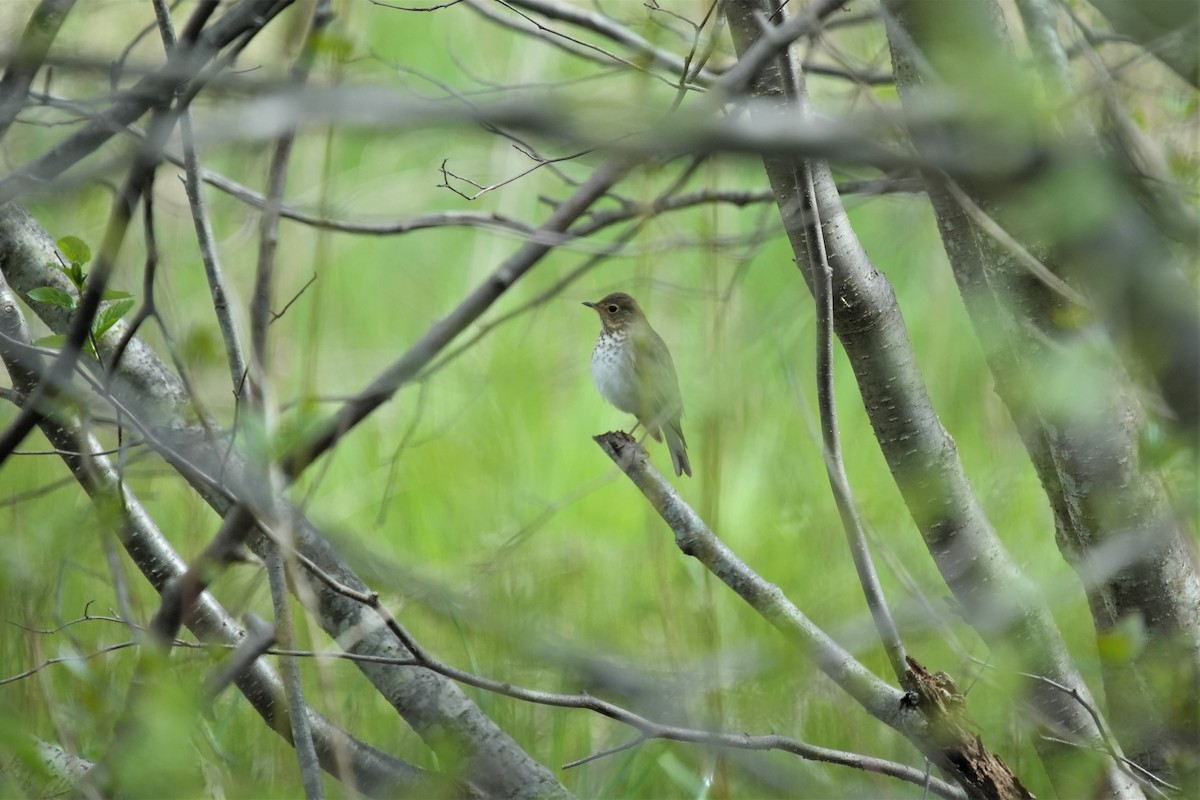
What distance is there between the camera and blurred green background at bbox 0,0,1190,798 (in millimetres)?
1538

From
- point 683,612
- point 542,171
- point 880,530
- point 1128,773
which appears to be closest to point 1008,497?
point 880,530

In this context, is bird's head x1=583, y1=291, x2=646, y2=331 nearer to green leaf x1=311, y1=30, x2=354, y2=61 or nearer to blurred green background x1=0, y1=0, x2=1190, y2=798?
blurred green background x1=0, y1=0, x2=1190, y2=798

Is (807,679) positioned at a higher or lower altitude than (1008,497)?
lower

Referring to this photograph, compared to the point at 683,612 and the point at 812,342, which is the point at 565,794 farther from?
the point at 812,342

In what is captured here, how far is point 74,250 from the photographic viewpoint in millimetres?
1400

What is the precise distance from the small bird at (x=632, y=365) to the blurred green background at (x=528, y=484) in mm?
141

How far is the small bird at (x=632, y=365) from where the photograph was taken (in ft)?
10.5

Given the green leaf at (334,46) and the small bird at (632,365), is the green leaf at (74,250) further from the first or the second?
the small bird at (632,365)

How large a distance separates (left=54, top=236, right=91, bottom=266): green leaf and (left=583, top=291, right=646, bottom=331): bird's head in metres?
2.41

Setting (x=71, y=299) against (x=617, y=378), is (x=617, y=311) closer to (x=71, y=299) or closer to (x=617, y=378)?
(x=617, y=378)

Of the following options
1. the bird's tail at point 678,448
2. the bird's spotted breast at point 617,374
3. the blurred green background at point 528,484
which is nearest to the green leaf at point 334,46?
the blurred green background at point 528,484

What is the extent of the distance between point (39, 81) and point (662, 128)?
3463 mm

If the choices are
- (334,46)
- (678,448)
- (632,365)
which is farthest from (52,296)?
(678,448)

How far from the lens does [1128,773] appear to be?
1397 millimetres
